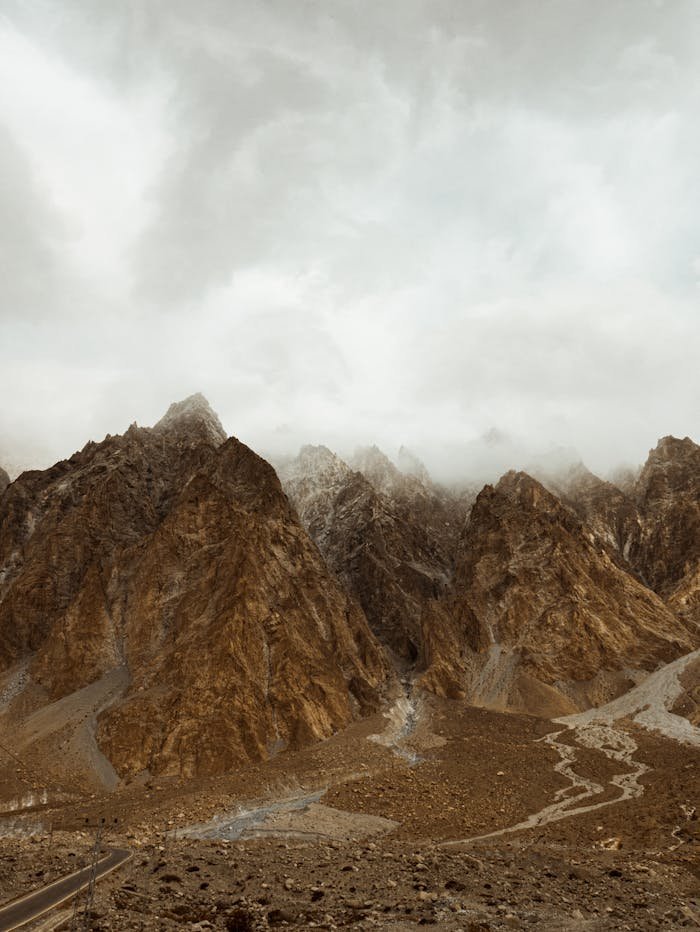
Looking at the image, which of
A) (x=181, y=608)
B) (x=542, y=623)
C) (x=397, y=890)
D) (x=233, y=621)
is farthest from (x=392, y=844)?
(x=542, y=623)

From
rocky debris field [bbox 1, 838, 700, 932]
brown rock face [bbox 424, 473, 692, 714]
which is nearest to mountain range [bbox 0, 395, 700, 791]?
brown rock face [bbox 424, 473, 692, 714]

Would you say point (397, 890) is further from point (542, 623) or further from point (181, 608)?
point (542, 623)

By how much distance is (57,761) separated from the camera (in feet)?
270

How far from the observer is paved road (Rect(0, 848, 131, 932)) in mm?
25938

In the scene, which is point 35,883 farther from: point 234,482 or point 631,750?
point 234,482

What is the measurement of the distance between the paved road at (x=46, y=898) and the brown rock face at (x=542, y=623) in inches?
4439

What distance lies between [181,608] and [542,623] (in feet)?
293

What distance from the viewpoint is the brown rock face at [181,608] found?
299ft

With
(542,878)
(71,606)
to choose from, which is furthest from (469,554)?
(542,878)

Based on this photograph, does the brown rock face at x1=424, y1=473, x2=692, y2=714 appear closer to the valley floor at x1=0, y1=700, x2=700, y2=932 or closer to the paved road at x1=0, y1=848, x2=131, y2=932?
the valley floor at x1=0, y1=700, x2=700, y2=932

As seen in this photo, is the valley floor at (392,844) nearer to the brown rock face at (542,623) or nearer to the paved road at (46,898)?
the paved road at (46,898)

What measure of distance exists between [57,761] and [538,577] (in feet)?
407

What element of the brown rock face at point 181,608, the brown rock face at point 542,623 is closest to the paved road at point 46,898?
the brown rock face at point 181,608

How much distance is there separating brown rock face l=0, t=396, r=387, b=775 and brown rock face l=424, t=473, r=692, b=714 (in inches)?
968
